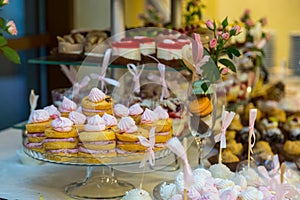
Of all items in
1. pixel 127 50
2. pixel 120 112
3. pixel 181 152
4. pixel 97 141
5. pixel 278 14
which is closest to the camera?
pixel 181 152

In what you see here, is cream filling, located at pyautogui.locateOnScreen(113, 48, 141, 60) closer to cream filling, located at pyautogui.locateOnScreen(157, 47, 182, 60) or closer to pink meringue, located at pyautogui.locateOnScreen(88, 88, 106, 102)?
cream filling, located at pyautogui.locateOnScreen(157, 47, 182, 60)

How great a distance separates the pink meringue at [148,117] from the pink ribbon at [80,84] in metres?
0.28

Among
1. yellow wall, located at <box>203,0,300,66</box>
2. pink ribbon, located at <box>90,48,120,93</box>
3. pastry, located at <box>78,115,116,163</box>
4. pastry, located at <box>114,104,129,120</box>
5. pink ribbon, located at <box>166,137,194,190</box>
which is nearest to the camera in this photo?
pink ribbon, located at <box>166,137,194,190</box>

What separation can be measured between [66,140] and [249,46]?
1103 millimetres

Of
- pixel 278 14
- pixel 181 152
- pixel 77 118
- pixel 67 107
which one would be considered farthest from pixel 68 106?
pixel 278 14

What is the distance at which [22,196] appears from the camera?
4.86 ft

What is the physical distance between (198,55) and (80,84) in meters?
0.38

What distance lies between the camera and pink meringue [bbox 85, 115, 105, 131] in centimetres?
142

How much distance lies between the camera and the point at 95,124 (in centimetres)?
142

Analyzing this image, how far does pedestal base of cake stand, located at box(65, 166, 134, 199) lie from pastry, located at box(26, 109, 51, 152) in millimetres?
140

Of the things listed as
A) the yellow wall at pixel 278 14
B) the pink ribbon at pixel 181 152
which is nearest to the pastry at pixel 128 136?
the pink ribbon at pixel 181 152

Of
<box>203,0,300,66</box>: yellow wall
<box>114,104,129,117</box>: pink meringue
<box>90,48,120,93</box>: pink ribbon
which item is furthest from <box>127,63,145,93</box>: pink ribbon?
<box>203,0,300,66</box>: yellow wall

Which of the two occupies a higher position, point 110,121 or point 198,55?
point 198,55

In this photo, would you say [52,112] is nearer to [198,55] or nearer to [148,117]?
[148,117]
